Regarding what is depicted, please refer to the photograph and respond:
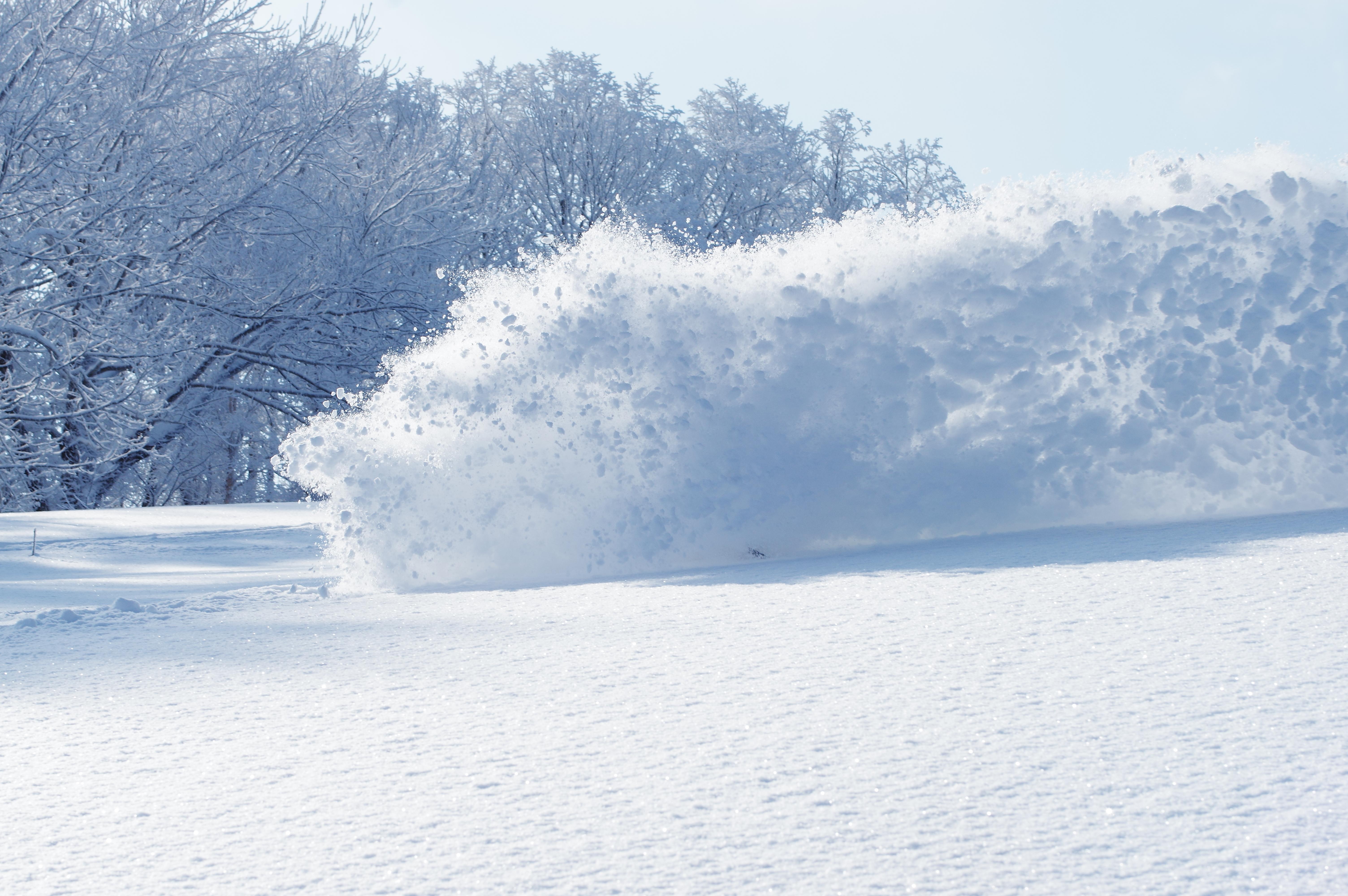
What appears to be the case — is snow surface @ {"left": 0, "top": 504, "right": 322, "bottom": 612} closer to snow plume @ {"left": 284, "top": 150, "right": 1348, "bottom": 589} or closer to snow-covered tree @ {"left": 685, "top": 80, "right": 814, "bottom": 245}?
snow plume @ {"left": 284, "top": 150, "right": 1348, "bottom": 589}

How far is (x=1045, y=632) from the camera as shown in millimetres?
3068

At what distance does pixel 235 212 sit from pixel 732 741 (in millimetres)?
12406

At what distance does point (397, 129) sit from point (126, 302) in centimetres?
790

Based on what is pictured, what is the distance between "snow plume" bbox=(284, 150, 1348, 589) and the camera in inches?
217

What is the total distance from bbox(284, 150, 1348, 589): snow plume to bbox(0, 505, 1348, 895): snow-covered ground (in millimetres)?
1221

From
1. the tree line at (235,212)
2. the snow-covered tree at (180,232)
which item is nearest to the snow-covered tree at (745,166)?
the tree line at (235,212)

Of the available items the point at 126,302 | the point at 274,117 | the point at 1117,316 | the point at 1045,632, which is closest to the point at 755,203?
the point at 274,117

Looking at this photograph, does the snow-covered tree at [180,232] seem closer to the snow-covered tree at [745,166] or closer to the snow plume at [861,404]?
the snow plume at [861,404]

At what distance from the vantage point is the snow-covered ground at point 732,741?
171cm

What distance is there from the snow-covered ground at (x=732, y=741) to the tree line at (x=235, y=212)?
6969 mm

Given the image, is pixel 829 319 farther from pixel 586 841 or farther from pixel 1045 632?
pixel 586 841

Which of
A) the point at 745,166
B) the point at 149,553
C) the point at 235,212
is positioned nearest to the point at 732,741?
the point at 149,553

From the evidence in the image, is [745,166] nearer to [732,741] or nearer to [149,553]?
[149,553]

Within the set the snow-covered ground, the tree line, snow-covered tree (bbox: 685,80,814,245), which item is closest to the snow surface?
the tree line
